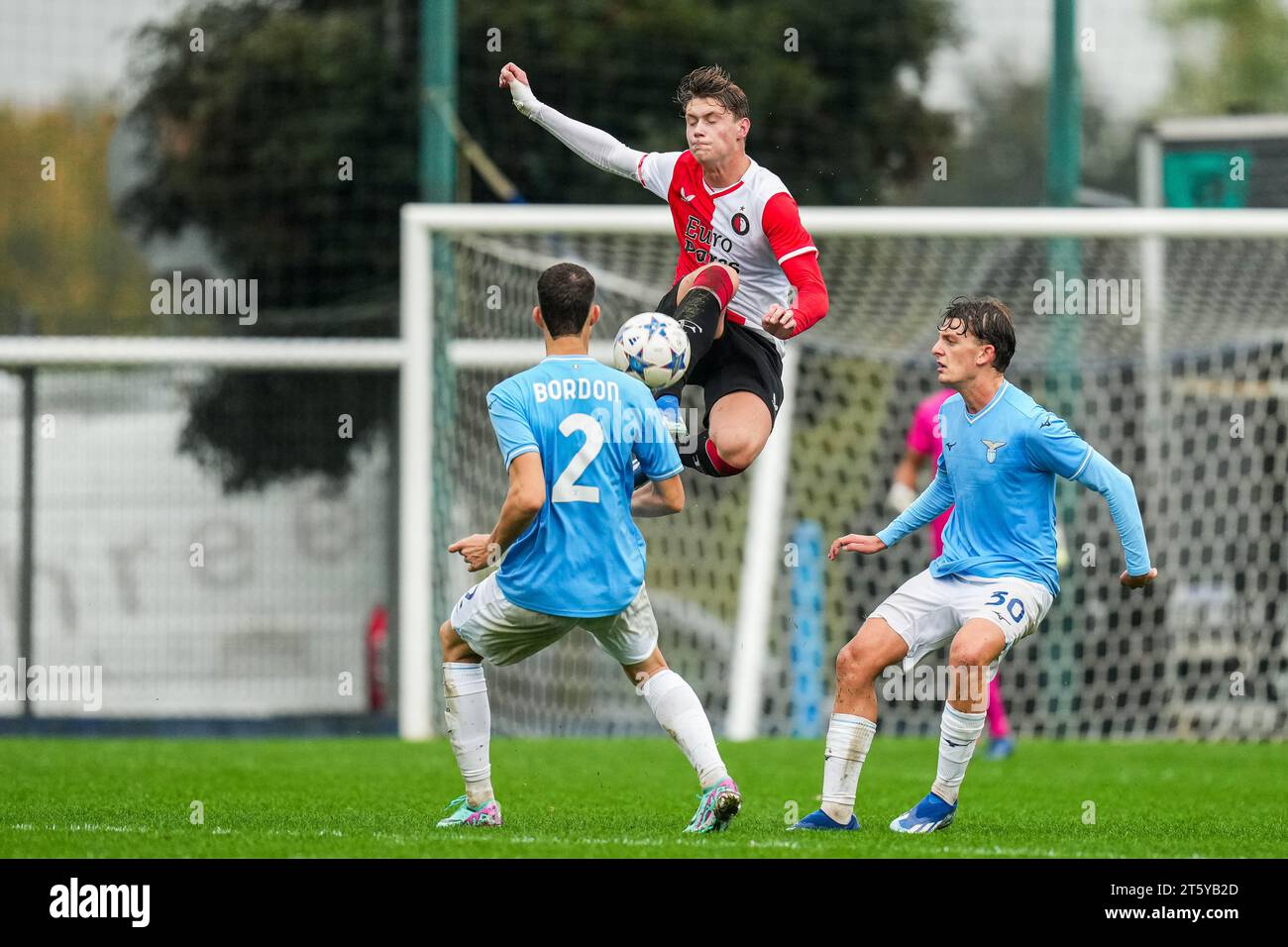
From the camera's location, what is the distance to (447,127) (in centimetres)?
1395

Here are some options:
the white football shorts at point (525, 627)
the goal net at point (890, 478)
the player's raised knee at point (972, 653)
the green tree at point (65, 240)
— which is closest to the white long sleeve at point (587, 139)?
the white football shorts at point (525, 627)

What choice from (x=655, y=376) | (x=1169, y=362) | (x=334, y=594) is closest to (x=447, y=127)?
(x=334, y=594)

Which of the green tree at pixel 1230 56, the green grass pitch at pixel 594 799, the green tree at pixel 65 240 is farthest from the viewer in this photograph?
the green tree at pixel 1230 56

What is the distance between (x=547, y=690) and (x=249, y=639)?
116 inches

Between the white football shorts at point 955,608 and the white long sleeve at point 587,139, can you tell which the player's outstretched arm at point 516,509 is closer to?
the white football shorts at point 955,608

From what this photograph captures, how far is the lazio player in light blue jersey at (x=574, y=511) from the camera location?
668 cm

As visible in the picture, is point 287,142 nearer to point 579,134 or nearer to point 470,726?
point 579,134

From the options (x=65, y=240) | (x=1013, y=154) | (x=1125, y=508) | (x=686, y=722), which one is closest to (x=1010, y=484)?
(x=1125, y=508)

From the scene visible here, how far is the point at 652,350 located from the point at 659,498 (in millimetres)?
613

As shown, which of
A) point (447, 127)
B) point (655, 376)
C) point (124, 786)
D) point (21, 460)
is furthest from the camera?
point (21, 460)

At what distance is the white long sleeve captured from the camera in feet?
26.0

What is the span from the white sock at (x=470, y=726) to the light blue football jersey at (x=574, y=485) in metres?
0.52

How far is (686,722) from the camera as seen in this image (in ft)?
22.8
